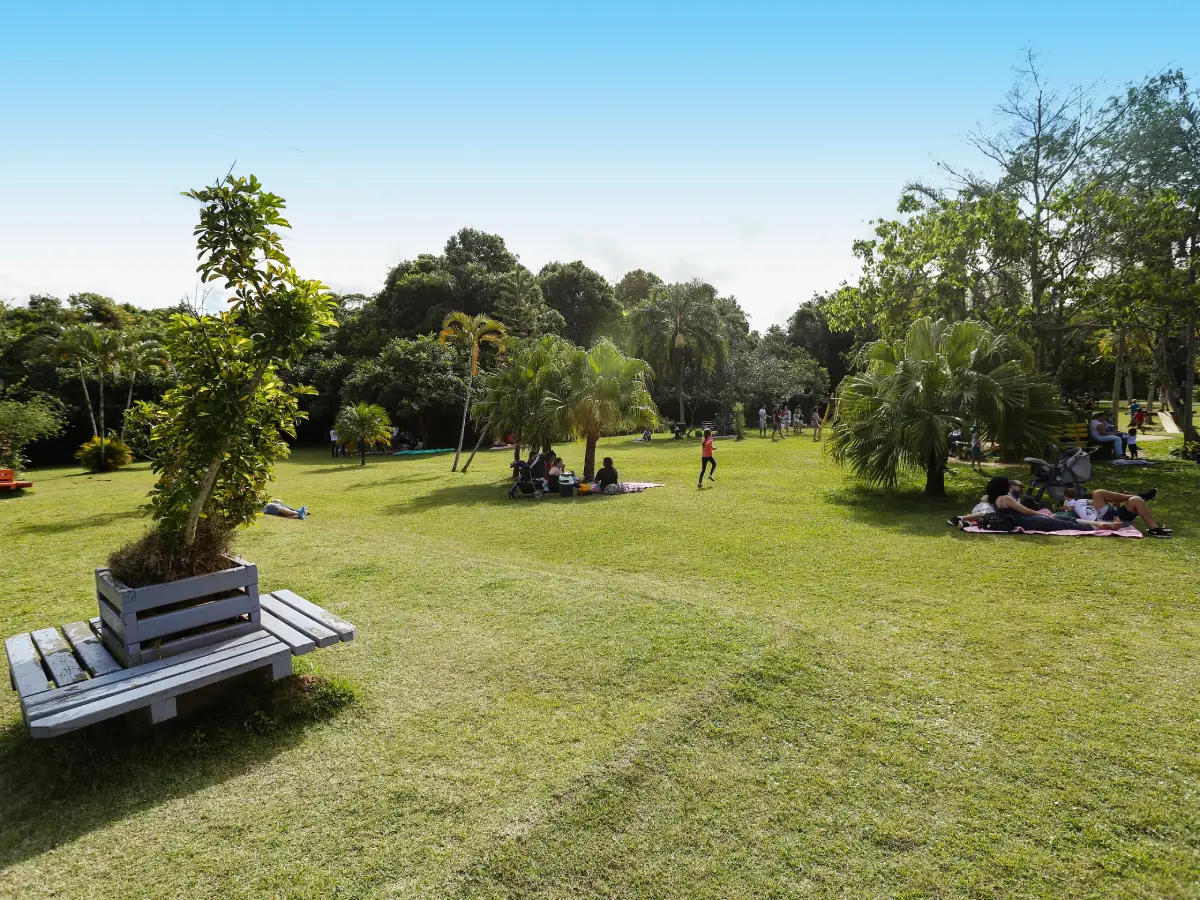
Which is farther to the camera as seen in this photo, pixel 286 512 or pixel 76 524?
pixel 286 512

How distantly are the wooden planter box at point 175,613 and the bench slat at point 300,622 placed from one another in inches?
10.7

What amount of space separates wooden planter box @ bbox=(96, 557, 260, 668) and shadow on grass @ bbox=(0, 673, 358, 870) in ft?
1.42

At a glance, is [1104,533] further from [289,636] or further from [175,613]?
[175,613]

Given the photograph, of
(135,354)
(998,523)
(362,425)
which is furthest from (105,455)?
(998,523)

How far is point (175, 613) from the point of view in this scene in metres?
4.53

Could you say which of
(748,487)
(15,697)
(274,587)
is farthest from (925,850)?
(748,487)

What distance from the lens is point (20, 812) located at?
3.66m

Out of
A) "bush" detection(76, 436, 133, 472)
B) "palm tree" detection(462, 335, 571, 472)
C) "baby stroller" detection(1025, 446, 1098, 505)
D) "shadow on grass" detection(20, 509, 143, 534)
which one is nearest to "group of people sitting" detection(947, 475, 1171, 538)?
"baby stroller" detection(1025, 446, 1098, 505)

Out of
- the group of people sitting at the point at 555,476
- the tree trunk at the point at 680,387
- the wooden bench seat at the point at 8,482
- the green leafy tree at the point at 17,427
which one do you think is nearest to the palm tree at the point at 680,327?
the tree trunk at the point at 680,387

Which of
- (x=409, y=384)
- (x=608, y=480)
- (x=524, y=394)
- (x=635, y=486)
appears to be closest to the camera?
(x=608, y=480)

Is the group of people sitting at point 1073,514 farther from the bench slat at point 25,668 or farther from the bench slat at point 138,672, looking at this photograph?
the bench slat at point 25,668

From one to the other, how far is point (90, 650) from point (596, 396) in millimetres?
12057

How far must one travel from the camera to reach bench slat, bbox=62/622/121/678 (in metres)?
4.35

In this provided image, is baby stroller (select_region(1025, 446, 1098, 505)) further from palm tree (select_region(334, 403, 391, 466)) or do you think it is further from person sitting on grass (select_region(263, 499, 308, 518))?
palm tree (select_region(334, 403, 391, 466))
